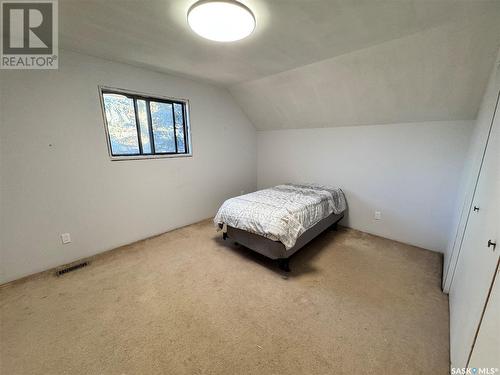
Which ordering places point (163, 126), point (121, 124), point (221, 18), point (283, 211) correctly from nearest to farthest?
point (221, 18)
point (283, 211)
point (121, 124)
point (163, 126)

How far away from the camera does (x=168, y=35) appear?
70.2 inches

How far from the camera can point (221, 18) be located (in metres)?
1.39

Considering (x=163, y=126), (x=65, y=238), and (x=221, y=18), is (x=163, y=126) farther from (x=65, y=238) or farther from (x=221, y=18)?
(x=221, y=18)

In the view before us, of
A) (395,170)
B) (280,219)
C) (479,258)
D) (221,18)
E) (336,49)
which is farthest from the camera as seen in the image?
(395,170)

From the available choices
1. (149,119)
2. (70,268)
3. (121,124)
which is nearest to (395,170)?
(149,119)

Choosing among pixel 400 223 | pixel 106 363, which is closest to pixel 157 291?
pixel 106 363

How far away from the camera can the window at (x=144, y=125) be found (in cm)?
251

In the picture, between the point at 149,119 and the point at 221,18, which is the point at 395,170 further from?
the point at 149,119

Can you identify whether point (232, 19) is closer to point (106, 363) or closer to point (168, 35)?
point (168, 35)

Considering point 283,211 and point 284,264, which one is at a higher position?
point 283,211

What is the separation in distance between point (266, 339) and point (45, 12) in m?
2.88

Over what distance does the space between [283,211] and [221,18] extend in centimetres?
173

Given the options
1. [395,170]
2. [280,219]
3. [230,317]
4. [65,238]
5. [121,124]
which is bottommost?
[230,317]

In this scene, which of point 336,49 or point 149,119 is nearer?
point 336,49
